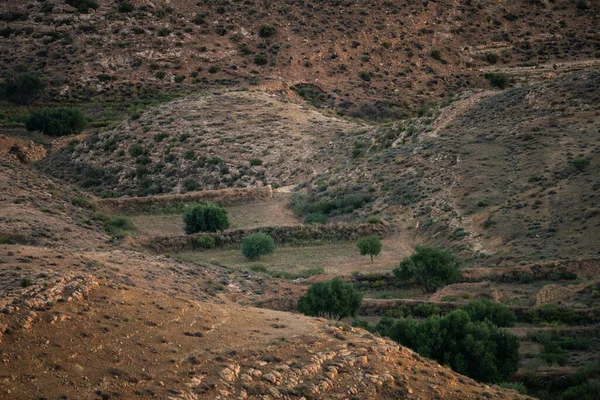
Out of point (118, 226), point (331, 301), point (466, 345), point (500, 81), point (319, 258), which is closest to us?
point (466, 345)

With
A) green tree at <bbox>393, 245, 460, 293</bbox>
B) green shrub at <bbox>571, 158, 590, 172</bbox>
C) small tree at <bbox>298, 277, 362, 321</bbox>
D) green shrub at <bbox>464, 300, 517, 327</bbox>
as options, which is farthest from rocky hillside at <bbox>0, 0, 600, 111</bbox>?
green shrub at <bbox>464, 300, 517, 327</bbox>

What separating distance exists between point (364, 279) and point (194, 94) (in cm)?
3166

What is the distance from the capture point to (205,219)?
41.1 m

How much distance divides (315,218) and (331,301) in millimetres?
15258

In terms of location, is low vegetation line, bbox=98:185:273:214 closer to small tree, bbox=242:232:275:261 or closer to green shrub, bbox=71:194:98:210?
green shrub, bbox=71:194:98:210

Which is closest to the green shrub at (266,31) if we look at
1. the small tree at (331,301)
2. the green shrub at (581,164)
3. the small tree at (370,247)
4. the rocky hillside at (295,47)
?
the rocky hillside at (295,47)

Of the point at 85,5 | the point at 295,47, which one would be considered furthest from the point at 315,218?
the point at 85,5

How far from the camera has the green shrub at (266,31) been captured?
2719 inches

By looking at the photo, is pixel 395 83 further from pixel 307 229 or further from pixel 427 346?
pixel 427 346

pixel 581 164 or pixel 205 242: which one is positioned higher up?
pixel 581 164

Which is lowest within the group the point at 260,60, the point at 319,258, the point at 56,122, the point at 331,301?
the point at 331,301

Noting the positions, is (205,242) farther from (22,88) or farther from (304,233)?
(22,88)

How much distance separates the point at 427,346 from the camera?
75.5 ft

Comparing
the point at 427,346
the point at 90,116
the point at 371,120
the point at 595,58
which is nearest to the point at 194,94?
the point at 90,116
